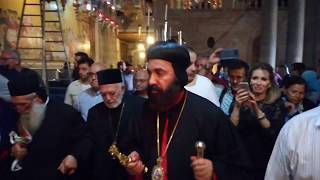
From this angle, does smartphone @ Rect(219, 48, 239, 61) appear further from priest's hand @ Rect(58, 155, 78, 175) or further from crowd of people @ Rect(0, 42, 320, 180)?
priest's hand @ Rect(58, 155, 78, 175)

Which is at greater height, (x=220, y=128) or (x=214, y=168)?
(x=220, y=128)

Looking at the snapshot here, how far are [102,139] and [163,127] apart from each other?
1.41 m

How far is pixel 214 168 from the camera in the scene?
2713mm

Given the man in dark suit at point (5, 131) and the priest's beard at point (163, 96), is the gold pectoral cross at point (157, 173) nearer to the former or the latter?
the priest's beard at point (163, 96)

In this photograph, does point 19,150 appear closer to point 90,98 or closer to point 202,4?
point 90,98

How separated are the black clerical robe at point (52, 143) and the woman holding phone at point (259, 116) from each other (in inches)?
52.4

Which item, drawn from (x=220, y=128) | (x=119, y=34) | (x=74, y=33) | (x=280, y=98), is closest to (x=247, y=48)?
(x=119, y=34)

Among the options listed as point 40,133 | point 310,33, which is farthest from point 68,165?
point 310,33

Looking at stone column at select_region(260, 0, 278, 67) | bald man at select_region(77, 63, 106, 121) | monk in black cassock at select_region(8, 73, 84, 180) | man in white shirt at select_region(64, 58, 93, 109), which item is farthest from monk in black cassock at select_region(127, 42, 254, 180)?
stone column at select_region(260, 0, 278, 67)

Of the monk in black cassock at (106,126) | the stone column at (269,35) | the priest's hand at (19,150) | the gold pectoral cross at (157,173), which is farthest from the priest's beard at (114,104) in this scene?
the stone column at (269,35)

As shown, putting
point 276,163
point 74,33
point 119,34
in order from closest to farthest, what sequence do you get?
point 276,163 → point 74,33 → point 119,34

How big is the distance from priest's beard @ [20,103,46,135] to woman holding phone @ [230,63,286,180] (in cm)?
156

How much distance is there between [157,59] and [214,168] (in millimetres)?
690

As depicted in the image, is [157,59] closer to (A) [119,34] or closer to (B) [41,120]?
(B) [41,120]
